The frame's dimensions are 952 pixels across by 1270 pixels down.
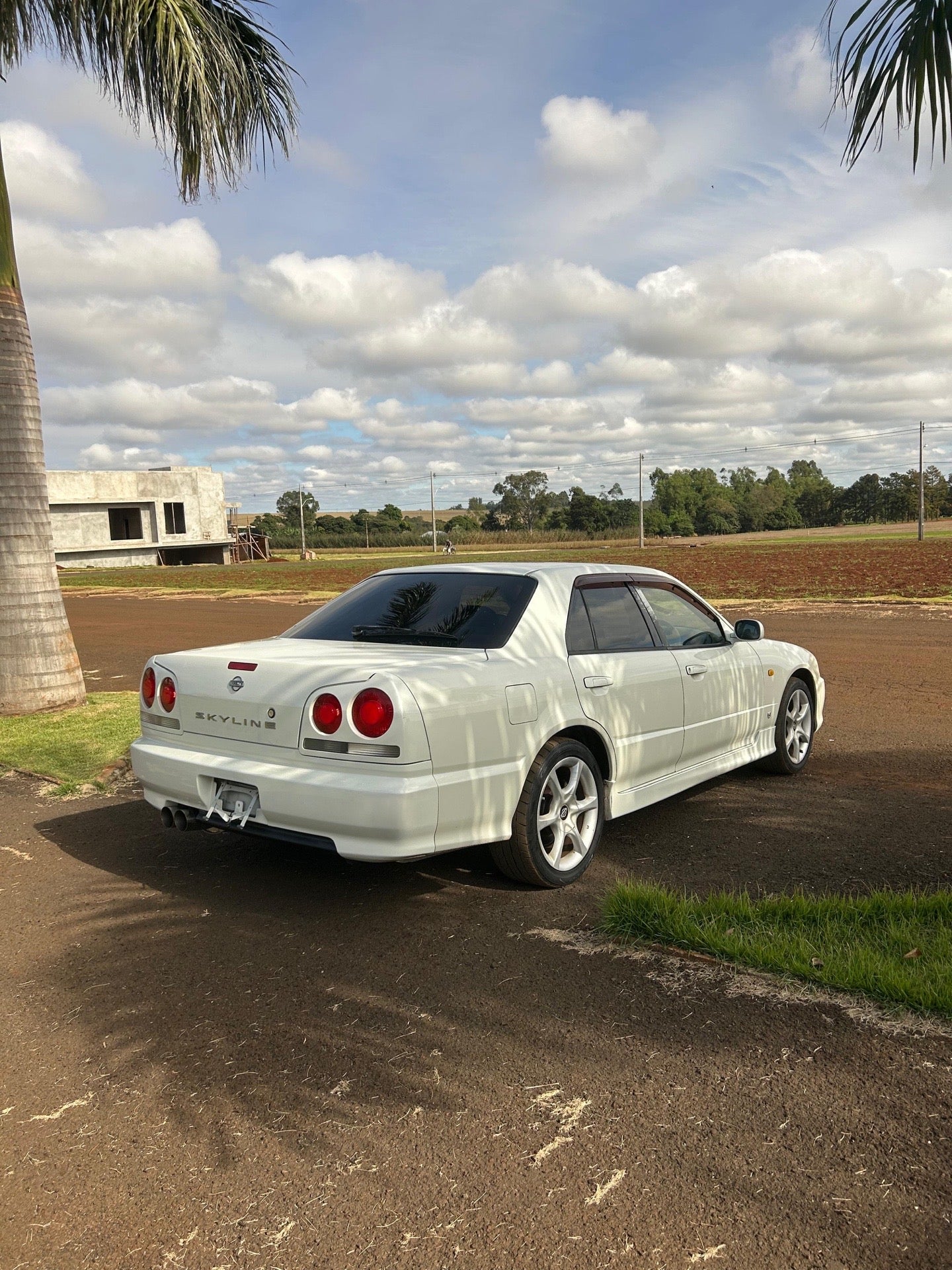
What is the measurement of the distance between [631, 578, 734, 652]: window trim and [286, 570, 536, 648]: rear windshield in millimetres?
1001

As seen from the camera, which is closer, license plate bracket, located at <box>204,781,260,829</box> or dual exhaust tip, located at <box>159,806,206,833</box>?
license plate bracket, located at <box>204,781,260,829</box>

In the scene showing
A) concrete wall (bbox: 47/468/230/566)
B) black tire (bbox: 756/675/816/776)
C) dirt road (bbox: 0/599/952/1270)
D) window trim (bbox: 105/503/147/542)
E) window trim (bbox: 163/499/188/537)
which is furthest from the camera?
window trim (bbox: 163/499/188/537)

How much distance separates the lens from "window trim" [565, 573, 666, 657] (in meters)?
5.05

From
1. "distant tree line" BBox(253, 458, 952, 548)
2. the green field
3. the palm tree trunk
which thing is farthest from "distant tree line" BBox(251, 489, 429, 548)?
the palm tree trunk

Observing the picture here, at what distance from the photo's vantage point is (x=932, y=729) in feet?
26.6

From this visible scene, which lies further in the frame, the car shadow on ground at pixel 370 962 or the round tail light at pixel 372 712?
the round tail light at pixel 372 712

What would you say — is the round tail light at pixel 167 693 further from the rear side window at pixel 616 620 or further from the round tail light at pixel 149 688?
the rear side window at pixel 616 620

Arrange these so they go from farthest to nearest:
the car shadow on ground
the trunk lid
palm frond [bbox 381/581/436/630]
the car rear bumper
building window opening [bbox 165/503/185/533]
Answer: building window opening [bbox 165/503/185/533] → palm frond [bbox 381/581/436/630] → the trunk lid → the car rear bumper → the car shadow on ground

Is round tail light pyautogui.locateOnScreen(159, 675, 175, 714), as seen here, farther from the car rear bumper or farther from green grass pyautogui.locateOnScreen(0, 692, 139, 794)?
green grass pyautogui.locateOnScreen(0, 692, 139, 794)

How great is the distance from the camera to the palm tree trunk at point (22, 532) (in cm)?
902

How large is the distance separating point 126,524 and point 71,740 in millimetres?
61594

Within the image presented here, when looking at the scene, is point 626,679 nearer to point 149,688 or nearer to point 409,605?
point 409,605

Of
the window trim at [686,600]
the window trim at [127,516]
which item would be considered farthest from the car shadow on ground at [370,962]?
the window trim at [127,516]

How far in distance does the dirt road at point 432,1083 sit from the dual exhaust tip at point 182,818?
329 mm
